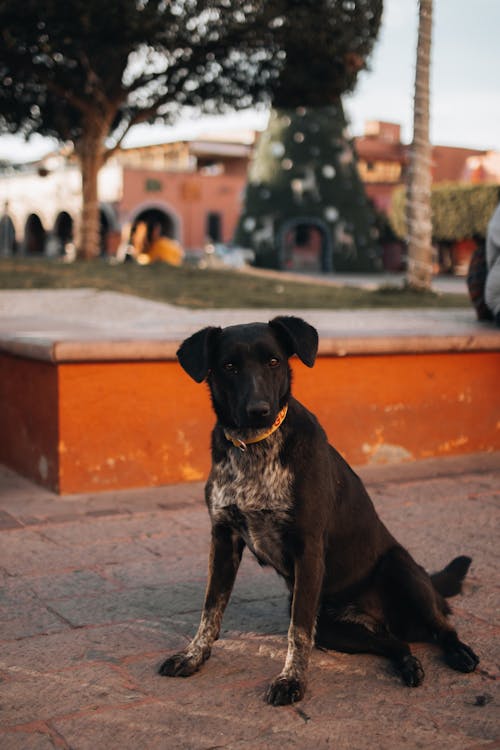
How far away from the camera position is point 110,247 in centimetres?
4116

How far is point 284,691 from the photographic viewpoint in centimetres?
288

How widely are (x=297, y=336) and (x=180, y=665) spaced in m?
1.19

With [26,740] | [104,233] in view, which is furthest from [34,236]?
[26,740]

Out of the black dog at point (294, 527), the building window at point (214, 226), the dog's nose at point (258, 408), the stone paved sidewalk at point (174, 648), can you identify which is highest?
the building window at point (214, 226)

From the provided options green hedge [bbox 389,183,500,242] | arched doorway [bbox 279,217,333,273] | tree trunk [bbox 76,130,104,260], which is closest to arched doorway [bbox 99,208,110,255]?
arched doorway [bbox 279,217,333,273]

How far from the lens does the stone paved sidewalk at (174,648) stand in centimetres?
269

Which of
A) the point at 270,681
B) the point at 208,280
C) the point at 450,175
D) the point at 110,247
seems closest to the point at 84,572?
the point at 270,681

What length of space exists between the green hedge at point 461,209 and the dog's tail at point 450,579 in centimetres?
2840

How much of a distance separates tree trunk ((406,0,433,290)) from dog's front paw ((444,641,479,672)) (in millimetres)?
10970

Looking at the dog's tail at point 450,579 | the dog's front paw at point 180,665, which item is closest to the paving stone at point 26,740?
the dog's front paw at point 180,665

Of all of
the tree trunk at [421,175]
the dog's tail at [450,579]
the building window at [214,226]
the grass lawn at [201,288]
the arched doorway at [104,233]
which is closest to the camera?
the dog's tail at [450,579]

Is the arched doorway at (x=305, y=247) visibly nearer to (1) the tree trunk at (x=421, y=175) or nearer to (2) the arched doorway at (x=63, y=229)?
(2) the arched doorway at (x=63, y=229)

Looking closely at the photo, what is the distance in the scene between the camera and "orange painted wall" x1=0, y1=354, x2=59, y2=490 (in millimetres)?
5473

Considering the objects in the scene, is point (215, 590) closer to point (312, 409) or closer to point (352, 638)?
point (352, 638)
